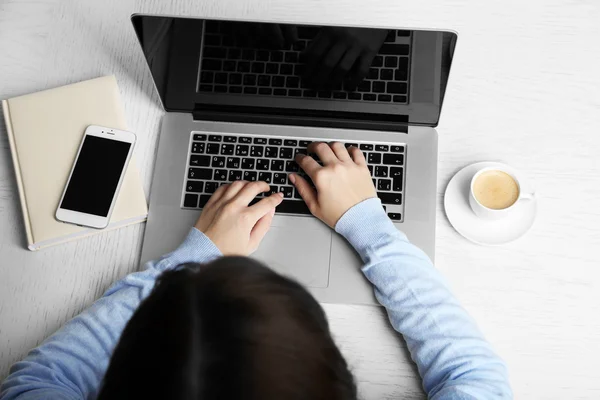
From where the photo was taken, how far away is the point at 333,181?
827 mm

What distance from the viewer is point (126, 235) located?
84 centimetres

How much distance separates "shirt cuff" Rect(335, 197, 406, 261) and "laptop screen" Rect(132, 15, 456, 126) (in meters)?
0.15

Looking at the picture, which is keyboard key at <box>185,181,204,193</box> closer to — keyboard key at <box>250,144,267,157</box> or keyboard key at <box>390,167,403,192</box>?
keyboard key at <box>250,144,267,157</box>

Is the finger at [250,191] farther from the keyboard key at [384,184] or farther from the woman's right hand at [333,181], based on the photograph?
the keyboard key at [384,184]

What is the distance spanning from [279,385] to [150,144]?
1.73 ft

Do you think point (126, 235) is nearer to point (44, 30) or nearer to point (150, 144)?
point (150, 144)

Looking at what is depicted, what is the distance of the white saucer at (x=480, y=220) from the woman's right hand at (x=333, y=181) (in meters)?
0.12

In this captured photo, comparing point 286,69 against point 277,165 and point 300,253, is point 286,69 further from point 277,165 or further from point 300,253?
point 300,253

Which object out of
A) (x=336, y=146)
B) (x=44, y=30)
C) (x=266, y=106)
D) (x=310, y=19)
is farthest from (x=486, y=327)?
(x=44, y=30)

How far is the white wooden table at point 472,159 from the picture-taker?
0.78 meters

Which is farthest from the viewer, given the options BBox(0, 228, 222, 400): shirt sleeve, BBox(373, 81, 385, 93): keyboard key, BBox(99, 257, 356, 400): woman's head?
BBox(373, 81, 385, 93): keyboard key

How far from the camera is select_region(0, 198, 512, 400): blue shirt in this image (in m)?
0.71

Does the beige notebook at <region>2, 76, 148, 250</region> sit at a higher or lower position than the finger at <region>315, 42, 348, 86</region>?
lower

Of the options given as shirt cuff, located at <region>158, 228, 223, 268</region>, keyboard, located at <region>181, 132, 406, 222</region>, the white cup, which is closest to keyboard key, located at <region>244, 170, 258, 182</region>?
keyboard, located at <region>181, 132, 406, 222</region>
